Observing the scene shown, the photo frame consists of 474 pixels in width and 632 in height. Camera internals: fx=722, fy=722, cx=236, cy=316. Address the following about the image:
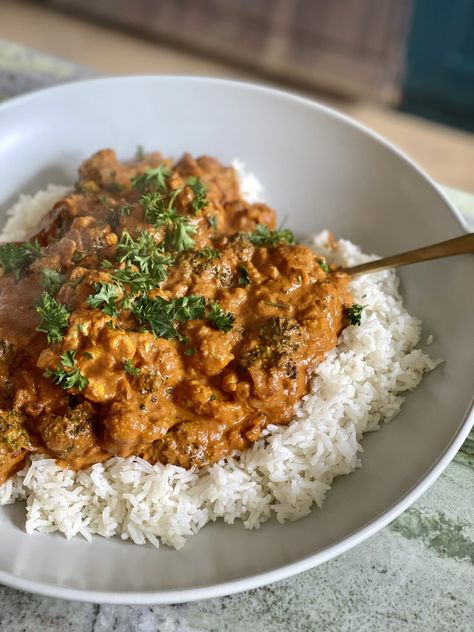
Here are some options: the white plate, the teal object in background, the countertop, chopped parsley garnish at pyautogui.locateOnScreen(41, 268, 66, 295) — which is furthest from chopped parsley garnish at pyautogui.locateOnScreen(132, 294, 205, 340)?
the teal object in background

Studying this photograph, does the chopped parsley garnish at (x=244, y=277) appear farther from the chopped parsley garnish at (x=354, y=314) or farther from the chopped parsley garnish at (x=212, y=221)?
the chopped parsley garnish at (x=354, y=314)

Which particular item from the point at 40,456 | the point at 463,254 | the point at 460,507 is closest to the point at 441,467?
Answer: the point at 460,507

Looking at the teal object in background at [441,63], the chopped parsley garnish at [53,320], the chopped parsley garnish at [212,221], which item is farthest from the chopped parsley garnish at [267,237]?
the teal object in background at [441,63]

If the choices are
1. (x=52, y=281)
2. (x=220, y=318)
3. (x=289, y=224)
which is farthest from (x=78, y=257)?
(x=289, y=224)

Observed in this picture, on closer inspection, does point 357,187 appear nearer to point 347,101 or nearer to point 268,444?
point 268,444

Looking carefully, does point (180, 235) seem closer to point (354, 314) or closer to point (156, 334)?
point (156, 334)
